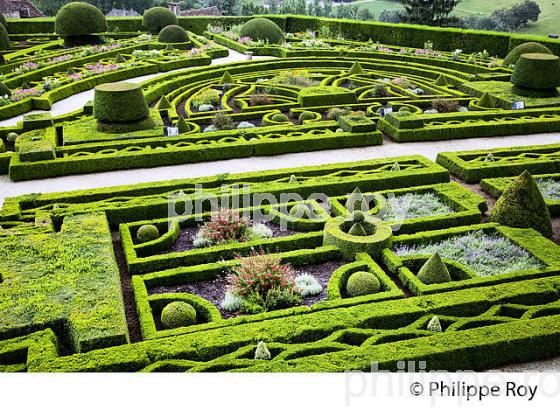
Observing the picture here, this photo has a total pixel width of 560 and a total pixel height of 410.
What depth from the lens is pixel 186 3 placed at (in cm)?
7044

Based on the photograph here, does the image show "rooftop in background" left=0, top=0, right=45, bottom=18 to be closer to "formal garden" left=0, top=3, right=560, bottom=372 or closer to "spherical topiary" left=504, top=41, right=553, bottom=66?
"formal garden" left=0, top=3, right=560, bottom=372

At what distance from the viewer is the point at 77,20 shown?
33.5m

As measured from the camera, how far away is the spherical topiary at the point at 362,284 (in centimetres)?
988

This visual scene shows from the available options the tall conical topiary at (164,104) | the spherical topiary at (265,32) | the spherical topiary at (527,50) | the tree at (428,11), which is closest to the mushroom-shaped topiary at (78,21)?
the spherical topiary at (265,32)

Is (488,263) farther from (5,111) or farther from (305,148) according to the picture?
(5,111)

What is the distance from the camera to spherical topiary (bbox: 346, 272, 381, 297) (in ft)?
32.4

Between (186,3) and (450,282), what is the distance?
2660 inches

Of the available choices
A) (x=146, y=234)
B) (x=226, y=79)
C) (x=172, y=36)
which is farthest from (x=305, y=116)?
(x=172, y=36)

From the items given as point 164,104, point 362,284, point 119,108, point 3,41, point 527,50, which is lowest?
point 362,284

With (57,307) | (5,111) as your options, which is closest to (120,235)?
(57,307)

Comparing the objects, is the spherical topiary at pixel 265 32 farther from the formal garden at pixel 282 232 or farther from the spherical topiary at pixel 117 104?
the spherical topiary at pixel 117 104

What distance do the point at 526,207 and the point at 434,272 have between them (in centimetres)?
315

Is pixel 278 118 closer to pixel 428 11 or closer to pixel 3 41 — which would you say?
pixel 3 41

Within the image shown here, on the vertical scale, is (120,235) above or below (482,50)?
below
